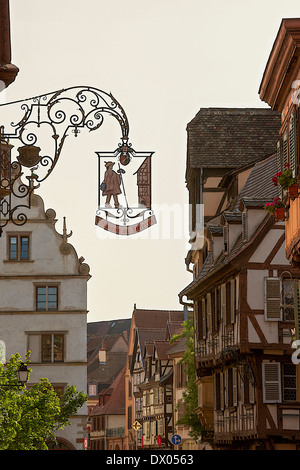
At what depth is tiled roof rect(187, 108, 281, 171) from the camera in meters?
40.9

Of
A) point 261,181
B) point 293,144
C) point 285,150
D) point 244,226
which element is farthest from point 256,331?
point 293,144

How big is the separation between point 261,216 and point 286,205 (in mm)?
11879

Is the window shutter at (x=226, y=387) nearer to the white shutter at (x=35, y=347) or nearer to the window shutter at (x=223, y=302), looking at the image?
the window shutter at (x=223, y=302)

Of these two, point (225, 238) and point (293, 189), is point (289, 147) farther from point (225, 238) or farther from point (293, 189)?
point (225, 238)

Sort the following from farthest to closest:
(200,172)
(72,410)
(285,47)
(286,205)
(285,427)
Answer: (72,410) → (200,172) → (285,427) → (286,205) → (285,47)

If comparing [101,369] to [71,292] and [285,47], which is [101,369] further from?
[285,47]

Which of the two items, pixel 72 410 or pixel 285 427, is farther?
pixel 72 410

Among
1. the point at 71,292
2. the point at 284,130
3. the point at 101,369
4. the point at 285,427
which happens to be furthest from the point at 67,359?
the point at 101,369

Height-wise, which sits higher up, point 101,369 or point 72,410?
point 101,369

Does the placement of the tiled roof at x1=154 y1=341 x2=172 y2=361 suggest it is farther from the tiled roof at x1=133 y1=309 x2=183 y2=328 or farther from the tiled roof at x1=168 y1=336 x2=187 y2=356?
the tiled roof at x1=133 y1=309 x2=183 y2=328

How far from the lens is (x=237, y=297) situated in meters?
32.5

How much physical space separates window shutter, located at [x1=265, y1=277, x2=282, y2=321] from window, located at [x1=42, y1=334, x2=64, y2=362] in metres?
17.3

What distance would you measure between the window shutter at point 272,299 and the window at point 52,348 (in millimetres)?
17340

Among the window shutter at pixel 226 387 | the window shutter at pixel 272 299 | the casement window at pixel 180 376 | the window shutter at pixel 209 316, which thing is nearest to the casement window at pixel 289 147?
the window shutter at pixel 272 299
